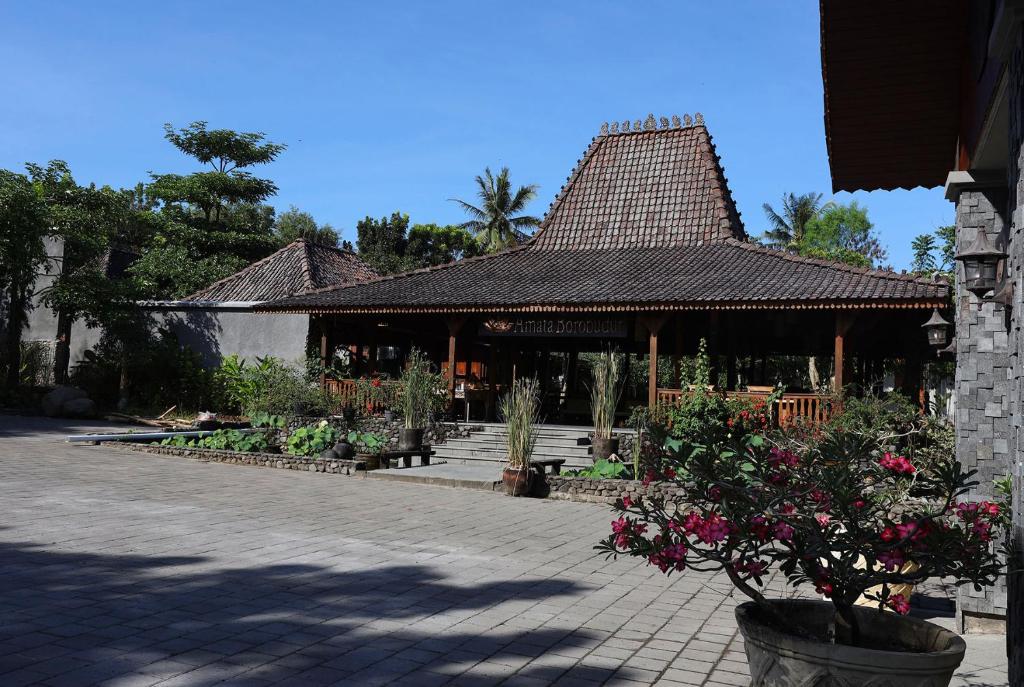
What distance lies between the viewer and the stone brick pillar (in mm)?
4766

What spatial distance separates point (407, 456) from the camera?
1343cm

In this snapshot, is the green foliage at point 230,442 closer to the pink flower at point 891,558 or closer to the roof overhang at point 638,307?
the roof overhang at point 638,307

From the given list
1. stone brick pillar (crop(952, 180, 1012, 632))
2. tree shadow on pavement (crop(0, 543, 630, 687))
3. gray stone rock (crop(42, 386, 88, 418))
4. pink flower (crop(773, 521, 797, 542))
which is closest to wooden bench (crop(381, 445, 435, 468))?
tree shadow on pavement (crop(0, 543, 630, 687))

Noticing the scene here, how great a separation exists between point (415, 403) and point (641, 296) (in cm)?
435

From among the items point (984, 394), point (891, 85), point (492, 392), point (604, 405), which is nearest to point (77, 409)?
point (492, 392)

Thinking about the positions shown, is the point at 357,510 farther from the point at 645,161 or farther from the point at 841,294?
the point at 645,161

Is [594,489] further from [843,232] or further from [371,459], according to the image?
[843,232]

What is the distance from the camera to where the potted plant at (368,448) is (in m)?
13.0

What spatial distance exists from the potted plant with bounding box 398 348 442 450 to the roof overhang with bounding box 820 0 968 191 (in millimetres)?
9097

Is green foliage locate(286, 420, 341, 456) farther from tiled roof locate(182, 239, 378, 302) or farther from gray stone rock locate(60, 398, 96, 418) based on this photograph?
tiled roof locate(182, 239, 378, 302)

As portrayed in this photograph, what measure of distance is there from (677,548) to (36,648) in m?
2.92

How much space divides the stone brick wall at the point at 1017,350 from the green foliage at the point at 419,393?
1205 cm

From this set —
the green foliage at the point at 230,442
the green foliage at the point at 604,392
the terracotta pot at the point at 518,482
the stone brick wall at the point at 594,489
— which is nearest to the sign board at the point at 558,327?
the green foliage at the point at 604,392

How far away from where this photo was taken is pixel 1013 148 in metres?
3.42
